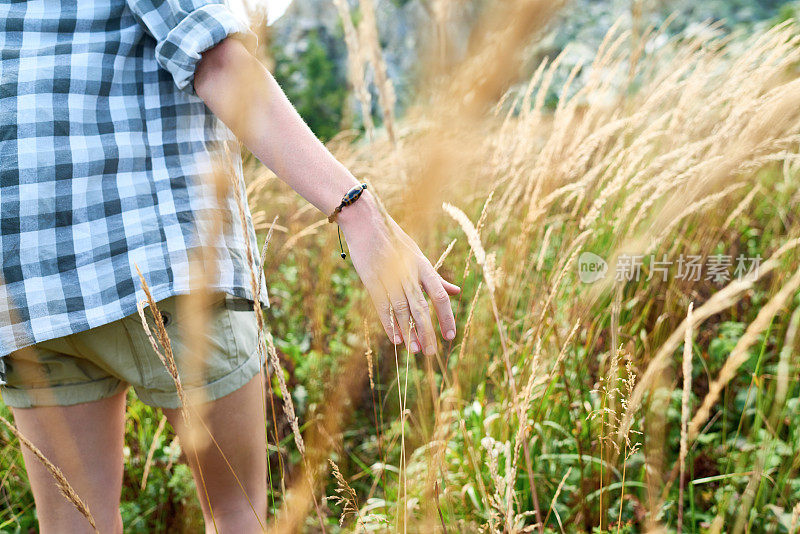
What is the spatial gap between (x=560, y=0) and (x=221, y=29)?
498mm

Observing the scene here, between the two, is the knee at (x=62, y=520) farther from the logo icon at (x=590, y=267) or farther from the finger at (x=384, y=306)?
the logo icon at (x=590, y=267)

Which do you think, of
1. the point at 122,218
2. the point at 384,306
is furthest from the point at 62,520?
the point at 384,306

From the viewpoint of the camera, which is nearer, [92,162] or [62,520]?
[92,162]

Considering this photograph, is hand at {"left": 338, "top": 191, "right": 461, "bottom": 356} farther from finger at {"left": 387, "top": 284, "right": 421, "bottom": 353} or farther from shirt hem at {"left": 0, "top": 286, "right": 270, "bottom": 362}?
shirt hem at {"left": 0, "top": 286, "right": 270, "bottom": 362}

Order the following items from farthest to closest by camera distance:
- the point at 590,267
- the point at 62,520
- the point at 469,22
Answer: the point at 590,267 → the point at 62,520 → the point at 469,22

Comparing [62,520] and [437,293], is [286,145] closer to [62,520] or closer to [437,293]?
[437,293]

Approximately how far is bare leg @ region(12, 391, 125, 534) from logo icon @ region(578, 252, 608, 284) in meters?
1.30

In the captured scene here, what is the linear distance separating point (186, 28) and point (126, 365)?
21.9 inches

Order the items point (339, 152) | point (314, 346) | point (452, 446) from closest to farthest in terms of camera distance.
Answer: point (452, 446) < point (314, 346) < point (339, 152)

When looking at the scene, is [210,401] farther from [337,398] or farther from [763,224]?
[763,224]

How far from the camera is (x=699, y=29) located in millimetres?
2377

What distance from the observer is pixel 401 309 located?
70 cm

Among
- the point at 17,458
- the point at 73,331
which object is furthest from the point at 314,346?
the point at 73,331

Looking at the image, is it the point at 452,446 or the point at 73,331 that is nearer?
the point at 73,331
